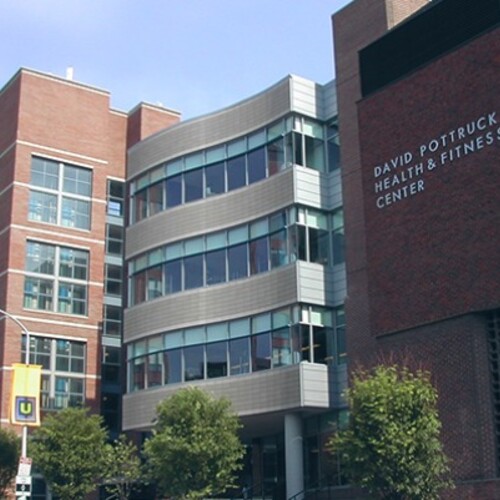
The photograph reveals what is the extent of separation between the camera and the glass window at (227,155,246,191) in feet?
140

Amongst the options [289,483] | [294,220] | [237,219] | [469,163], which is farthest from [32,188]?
[469,163]

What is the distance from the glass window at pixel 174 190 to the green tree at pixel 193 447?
11.7 metres

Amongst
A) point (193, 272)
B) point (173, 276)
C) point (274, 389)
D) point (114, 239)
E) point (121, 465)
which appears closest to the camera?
point (274, 389)

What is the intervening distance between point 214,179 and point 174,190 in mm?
2465

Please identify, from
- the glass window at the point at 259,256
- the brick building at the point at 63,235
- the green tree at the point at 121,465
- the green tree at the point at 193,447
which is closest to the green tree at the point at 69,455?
the green tree at the point at 121,465

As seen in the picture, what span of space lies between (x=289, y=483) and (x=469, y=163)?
14.3 m

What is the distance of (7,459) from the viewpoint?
4619 cm

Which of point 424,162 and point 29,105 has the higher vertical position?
point 29,105

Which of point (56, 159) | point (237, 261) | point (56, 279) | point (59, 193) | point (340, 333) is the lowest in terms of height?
point (340, 333)

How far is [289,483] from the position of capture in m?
38.0

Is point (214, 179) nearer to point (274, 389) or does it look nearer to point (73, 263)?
point (274, 389)

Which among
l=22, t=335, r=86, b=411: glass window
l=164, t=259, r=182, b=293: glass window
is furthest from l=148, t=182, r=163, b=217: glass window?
l=22, t=335, r=86, b=411: glass window

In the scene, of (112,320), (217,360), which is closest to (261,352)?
(217,360)

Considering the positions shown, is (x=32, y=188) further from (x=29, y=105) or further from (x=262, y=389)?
(x=262, y=389)
